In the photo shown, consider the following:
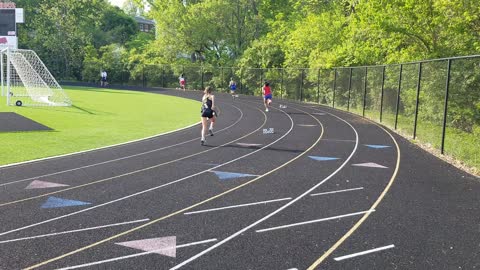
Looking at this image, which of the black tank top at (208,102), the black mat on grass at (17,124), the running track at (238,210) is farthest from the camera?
the black mat on grass at (17,124)

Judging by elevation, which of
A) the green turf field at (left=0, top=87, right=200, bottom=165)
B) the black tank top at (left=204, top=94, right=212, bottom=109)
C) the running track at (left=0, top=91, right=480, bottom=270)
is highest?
the black tank top at (left=204, top=94, right=212, bottom=109)

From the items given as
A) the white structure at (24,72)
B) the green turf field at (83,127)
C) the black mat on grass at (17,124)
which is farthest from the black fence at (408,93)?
the white structure at (24,72)

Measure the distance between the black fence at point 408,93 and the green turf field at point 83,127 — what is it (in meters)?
9.40

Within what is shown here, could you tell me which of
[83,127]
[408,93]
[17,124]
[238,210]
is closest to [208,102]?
[83,127]

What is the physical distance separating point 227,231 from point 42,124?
1311 cm

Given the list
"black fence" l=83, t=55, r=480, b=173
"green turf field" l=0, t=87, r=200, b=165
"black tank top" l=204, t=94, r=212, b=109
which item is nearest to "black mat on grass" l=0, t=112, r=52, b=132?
"green turf field" l=0, t=87, r=200, b=165

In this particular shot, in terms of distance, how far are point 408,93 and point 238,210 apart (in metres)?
13.1

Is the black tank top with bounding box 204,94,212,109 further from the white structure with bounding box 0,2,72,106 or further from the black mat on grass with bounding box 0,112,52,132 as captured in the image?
the white structure with bounding box 0,2,72,106

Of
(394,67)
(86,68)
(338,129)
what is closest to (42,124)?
(338,129)

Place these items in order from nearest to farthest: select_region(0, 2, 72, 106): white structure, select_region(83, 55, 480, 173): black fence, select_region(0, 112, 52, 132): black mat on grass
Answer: select_region(83, 55, 480, 173): black fence, select_region(0, 112, 52, 132): black mat on grass, select_region(0, 2, 72, 106): white structure

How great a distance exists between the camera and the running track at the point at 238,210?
5.56m

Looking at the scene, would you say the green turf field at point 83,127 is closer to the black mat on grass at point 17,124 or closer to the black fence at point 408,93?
the black mat on grass at point 17,124

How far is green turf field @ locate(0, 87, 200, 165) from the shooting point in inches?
485

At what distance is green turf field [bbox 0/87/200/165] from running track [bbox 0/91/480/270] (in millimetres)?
1236
